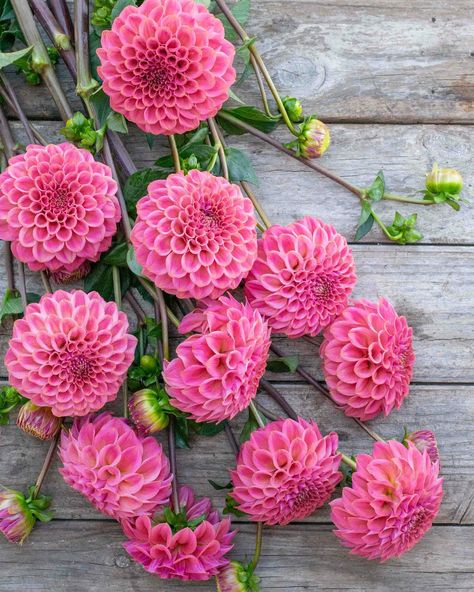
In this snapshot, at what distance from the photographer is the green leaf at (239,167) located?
30.2 inches

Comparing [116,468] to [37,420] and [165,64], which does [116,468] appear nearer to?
[37,420]

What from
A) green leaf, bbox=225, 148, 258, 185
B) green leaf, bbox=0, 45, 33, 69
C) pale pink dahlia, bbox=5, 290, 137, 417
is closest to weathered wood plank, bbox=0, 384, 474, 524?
pale pink dahlia, bbox=5, 290, 137, 417

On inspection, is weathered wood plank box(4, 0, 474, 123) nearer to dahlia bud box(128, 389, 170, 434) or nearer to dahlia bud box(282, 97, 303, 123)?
dahlia bud box(282, 97, 303, 123)

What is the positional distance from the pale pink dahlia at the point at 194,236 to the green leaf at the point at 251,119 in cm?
15

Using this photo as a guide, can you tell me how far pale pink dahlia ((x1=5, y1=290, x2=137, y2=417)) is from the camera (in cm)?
63

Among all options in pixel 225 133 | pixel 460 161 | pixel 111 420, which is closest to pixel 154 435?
pixel 111 420

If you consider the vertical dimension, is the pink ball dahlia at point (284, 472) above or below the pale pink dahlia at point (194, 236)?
below

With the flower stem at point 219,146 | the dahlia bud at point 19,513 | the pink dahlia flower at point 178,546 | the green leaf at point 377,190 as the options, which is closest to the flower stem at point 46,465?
the dahlia bud at point 19,513

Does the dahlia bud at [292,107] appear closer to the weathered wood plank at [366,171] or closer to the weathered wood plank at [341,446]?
the weathered wood plank at [366,171]

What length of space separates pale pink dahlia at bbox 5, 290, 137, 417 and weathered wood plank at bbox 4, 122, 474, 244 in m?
0.24

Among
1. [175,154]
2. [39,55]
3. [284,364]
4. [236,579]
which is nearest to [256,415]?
[284,364]

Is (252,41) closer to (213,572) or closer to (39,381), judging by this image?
(39,381)

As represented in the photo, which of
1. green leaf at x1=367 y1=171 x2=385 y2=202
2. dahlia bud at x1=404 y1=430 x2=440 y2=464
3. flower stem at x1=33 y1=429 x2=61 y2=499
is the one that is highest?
green leaf at x1=367 y1=171 x2=385 y2=202

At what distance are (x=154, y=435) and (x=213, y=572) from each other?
0.16 metres
